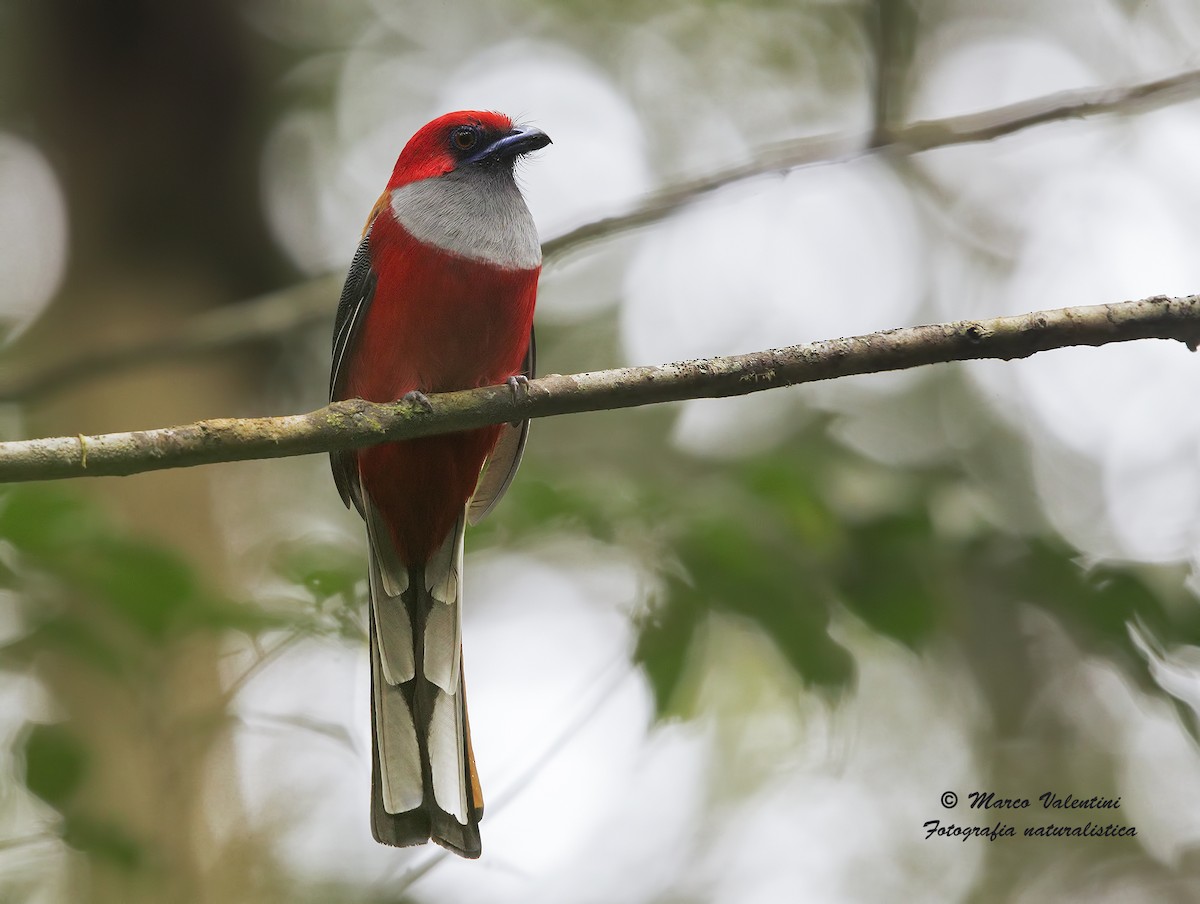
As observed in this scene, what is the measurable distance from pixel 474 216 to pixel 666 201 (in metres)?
1.01

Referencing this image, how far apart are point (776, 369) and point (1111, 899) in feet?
17.7

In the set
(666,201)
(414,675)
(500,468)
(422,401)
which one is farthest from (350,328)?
(666,201)

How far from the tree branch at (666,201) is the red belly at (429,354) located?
869 millimetres

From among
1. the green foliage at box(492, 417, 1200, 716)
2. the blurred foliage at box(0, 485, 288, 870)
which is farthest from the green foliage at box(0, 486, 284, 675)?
the green foliage at box(492, 417, 1200, 716)

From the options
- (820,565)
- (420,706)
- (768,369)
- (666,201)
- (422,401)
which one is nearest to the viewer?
(768,369)

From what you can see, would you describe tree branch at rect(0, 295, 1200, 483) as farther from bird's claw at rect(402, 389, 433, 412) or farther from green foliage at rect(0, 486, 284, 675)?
green foliage at rect(0, 486, 284, 675)

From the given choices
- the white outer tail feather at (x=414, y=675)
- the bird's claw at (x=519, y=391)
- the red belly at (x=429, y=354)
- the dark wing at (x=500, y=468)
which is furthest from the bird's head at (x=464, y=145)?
the bird's claw at (x=519, y=391)

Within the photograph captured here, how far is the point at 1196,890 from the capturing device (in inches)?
242

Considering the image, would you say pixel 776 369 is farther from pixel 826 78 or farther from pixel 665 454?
pixel 826 78

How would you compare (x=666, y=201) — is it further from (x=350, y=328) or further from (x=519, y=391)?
(x=519, y=391)

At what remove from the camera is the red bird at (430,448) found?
11.2 ft

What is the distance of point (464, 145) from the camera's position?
4.06 meters

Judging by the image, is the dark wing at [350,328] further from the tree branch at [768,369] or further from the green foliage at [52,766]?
the green foliage at [52,766]

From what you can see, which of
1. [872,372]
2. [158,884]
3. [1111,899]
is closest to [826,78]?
[1111,899]
